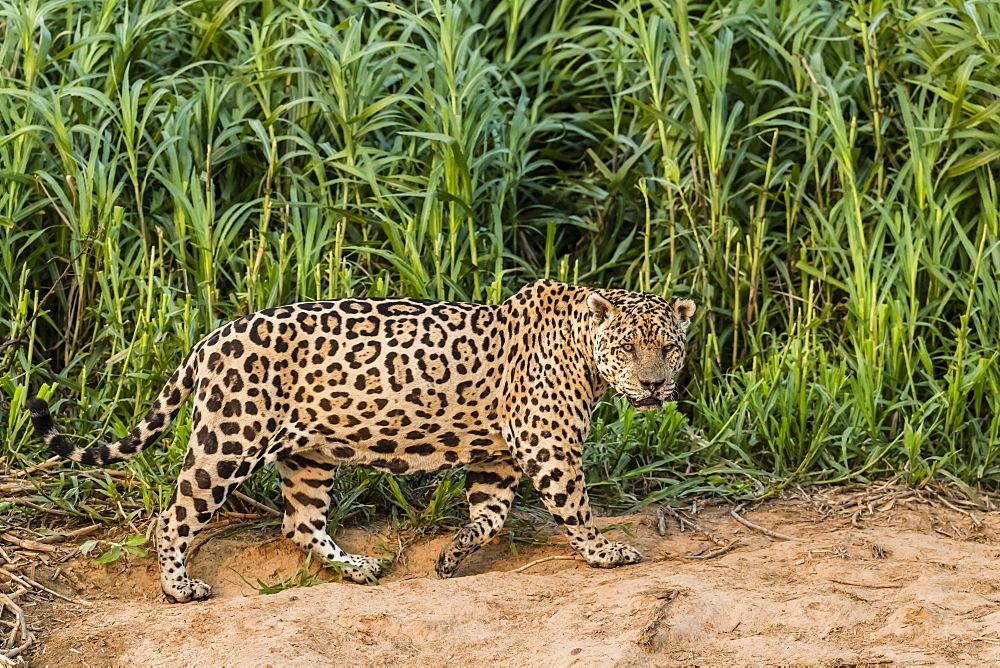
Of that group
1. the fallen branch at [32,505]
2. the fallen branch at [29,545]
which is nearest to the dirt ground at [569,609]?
the fallen branch at [29,545]

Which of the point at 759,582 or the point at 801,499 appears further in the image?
the point at 801,499

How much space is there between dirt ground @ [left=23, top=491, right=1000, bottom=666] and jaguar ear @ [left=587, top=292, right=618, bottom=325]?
104 centimetres

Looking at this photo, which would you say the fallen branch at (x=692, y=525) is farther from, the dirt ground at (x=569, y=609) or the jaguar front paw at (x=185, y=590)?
the jaguar front paw at (x=185, y=590)

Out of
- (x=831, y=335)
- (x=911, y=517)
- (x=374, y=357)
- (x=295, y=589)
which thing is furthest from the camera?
(x=831, y=335)

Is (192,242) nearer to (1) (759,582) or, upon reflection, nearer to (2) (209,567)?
(2) (209,567)

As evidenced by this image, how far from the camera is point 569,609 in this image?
14.9ft

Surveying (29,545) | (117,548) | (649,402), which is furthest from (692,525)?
(29,545)

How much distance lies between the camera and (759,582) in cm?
489

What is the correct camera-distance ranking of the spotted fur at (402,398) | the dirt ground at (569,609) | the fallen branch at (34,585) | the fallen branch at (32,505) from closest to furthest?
the dirt ground at (569,609) < the fallen branch at (34,585) < the spotted fur at (402,398) < the fallen branch at (32,505)

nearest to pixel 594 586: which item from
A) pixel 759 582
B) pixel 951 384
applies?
pixel 759 582

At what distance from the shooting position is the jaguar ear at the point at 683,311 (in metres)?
5.15

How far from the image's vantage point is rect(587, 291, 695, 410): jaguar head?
494 cm

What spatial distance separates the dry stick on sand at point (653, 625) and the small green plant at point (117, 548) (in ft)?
6.92

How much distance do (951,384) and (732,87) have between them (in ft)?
7.26
